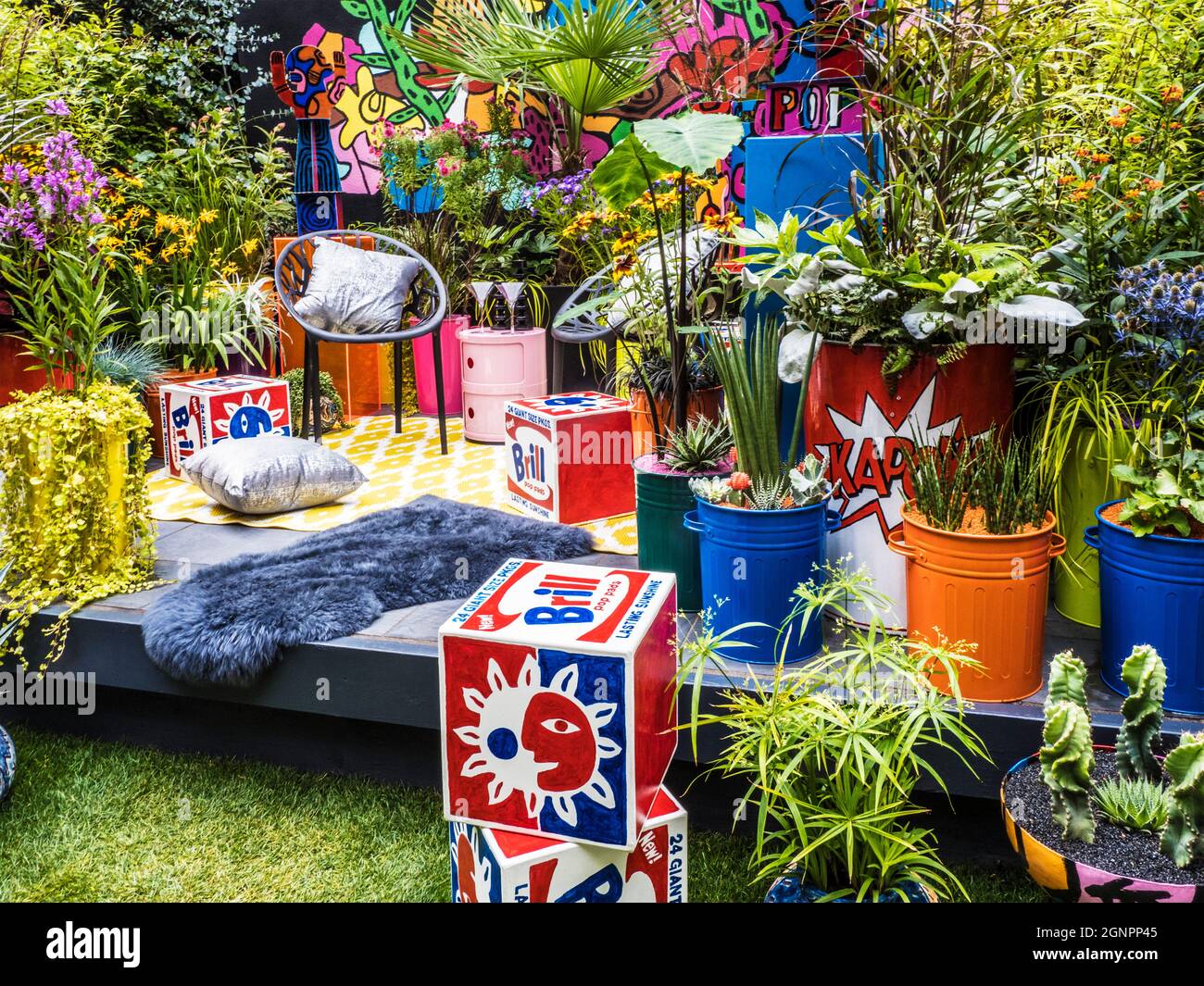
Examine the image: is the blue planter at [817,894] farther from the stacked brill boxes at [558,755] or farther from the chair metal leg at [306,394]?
the chair metal leg at [306,394]

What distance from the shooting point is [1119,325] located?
233 centimetres

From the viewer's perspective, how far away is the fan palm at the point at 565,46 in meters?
4.45

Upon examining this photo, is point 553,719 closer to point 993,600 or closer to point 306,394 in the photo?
point 993,600

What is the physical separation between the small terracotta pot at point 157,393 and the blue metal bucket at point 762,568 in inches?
116

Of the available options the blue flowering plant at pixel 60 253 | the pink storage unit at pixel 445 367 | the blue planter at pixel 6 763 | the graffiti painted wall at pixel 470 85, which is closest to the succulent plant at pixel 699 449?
the blue flowering plant at pixel 60 253

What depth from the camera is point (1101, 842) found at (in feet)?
6.26

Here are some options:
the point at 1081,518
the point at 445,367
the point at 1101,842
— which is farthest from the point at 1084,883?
the point at 445,367

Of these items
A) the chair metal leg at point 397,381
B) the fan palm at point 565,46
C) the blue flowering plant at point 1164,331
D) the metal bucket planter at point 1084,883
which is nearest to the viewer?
the metal bucket planter at point 1084,883

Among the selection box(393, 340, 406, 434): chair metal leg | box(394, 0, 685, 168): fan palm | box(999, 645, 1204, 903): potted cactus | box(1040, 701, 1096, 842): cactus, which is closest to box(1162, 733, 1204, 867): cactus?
box(999, 645, 1204, 903): potted cactus

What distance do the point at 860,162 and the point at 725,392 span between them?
2.48 feet

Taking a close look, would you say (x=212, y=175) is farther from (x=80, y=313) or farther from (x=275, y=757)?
(x=275, y=757)

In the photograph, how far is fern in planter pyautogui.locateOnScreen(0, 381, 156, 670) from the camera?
2932 mm

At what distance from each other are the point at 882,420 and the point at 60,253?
7.58 ft

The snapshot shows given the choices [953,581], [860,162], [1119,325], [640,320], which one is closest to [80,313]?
[640,320]
